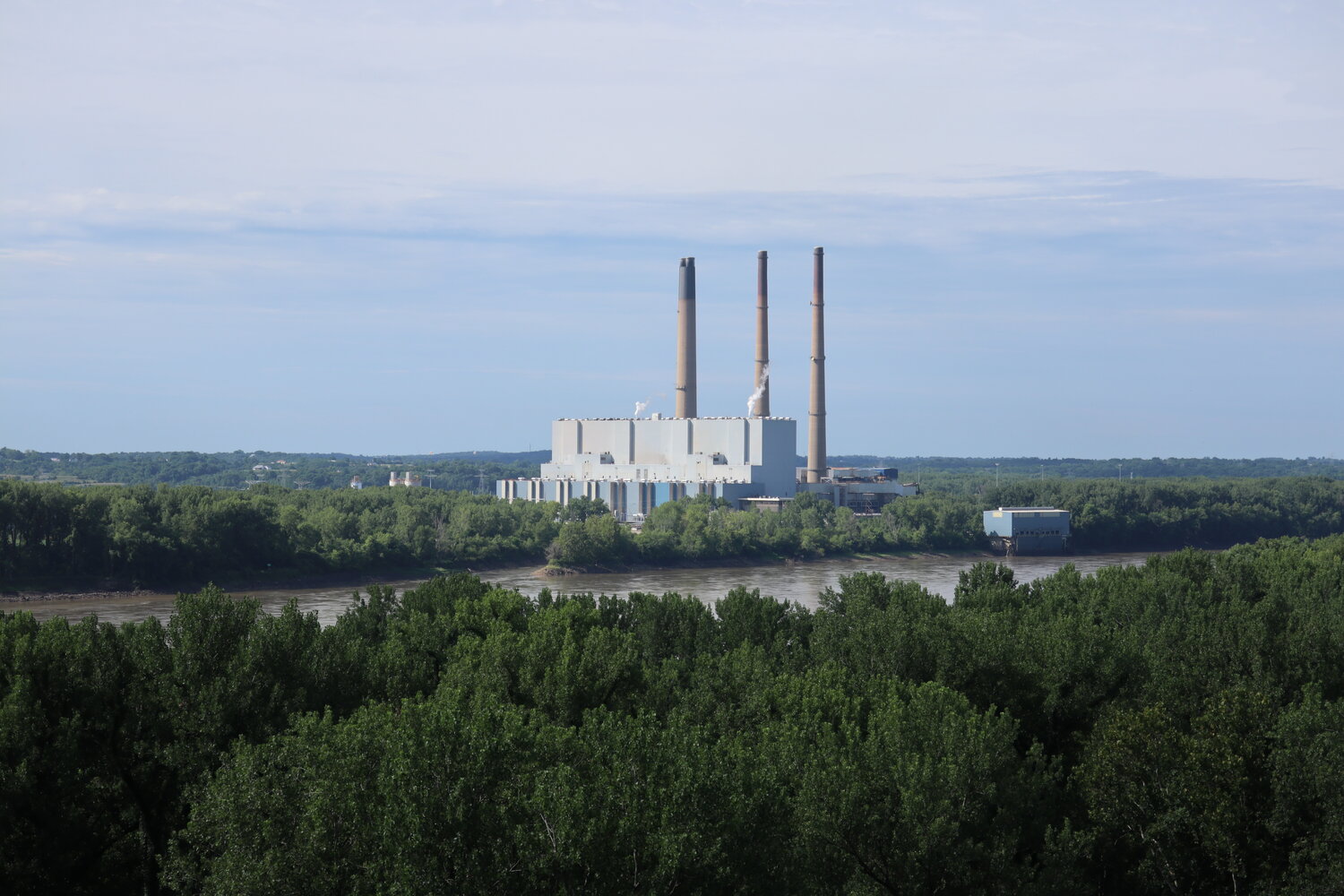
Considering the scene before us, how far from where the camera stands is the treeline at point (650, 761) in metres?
14.0

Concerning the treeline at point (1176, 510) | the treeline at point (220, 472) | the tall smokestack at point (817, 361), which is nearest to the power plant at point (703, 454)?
the tall smokestack at point (817, 361)

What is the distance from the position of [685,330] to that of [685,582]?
2335 centimetres

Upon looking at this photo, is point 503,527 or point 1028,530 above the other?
point 503,527

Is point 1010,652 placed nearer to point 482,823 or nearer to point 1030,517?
point 482,823

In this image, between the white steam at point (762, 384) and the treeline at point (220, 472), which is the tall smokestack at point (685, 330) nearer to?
the white steam at point (762, 384)

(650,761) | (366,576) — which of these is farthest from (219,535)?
(650,761)

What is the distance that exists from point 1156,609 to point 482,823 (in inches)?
881

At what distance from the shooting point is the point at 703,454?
9306 centimetres

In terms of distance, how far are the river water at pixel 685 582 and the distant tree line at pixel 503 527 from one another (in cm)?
197

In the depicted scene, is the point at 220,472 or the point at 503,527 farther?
the point at 220,472

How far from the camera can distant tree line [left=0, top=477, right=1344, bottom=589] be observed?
62562mm

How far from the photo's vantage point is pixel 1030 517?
9344 cm

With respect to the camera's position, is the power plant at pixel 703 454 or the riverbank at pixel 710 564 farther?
the power plant at pixel 703 454

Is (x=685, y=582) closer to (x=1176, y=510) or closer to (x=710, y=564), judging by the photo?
(x=710, y=564)
